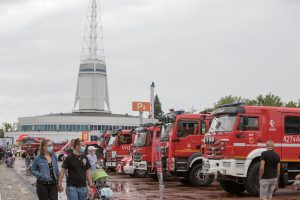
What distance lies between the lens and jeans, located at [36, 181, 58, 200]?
9.81m

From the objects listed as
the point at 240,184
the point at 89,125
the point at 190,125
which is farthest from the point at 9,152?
the point at 89,125

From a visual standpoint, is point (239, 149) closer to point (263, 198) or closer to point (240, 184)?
point (240, 184)

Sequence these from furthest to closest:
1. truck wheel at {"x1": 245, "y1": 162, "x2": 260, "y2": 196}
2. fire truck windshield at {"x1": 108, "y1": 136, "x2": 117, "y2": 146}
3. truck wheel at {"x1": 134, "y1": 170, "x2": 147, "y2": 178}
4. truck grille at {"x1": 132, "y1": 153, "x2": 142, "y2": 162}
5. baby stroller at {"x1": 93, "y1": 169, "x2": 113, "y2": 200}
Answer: fire truck windshield at {"x1": 108, "y1": 136, "x2": 117, "y2": 146}, truck wheel at {"x1": 134, "y1": 170, "x2": 147, "y2": 178}, truck grille at {"x1": 132, "y1": 153, "x2": 142, "y2": 162}, truck wheel at {"x1": 245, "y1": 162, "x2": 260, "y2": 196}, baby stroller at {"x1": 93, "y1": 169, "x2": 113, "y2": 200}

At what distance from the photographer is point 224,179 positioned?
56.3ft

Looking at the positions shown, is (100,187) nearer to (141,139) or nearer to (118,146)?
(141,139)

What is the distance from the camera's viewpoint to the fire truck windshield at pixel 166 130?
21078 mm

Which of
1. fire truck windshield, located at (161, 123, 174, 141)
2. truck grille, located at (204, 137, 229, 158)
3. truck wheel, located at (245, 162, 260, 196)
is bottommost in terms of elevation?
truck wheel, located at (245, 162, 260, 196)

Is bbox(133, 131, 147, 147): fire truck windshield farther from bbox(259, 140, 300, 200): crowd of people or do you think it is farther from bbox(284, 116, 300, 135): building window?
bbox(259, 140, 300, 200): crowd of people

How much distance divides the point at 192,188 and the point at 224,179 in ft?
9.63

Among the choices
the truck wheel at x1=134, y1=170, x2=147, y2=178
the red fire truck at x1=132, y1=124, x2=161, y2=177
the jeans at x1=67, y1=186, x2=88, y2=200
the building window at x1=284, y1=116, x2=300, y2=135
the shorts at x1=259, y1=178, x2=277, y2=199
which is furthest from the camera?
the truck wheel at x1=134, y1=170, x2=147, y2=178

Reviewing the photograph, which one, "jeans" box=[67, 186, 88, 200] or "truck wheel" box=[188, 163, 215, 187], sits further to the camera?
"truck wheel" box=[188, 163, 215, 187]

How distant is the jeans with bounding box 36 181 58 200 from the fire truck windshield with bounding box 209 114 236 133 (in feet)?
26.2

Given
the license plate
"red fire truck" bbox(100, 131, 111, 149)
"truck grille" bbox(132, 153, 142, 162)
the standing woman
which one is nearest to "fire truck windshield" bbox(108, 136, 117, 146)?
the license plate

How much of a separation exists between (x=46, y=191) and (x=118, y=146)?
21626 mm
